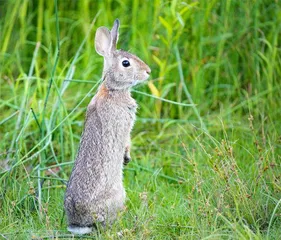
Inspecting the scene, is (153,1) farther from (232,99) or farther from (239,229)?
(239,229)

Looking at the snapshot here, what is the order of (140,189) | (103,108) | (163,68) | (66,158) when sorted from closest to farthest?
(103,108) < (140,189) < (66,158) < (163,68)

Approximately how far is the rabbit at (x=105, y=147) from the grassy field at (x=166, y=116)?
0.15m

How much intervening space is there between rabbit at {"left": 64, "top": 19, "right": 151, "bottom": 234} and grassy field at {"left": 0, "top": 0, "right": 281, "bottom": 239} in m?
0.15

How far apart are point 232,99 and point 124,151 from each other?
2.11 meters

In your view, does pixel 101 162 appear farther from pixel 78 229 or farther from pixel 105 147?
pixel 78 229

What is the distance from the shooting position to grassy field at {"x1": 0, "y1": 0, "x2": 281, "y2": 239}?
15.1 ft

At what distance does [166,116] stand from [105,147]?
6.34 feet

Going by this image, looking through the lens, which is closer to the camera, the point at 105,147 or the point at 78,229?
the point at 78,229

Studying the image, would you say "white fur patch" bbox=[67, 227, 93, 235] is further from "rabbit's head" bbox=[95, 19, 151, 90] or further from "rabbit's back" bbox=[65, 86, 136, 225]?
"rabbit's head" bbox=[95, 19, 151, 90]

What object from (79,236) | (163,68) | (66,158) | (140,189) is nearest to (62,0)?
(163,68)

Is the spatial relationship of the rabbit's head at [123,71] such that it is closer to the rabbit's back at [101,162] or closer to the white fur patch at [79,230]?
the rabbit's back at [101,162]

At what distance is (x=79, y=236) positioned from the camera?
15.0 feet

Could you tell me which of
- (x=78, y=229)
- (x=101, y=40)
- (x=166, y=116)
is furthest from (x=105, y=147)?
(x=166, y=116)

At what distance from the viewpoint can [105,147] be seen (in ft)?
15.8
